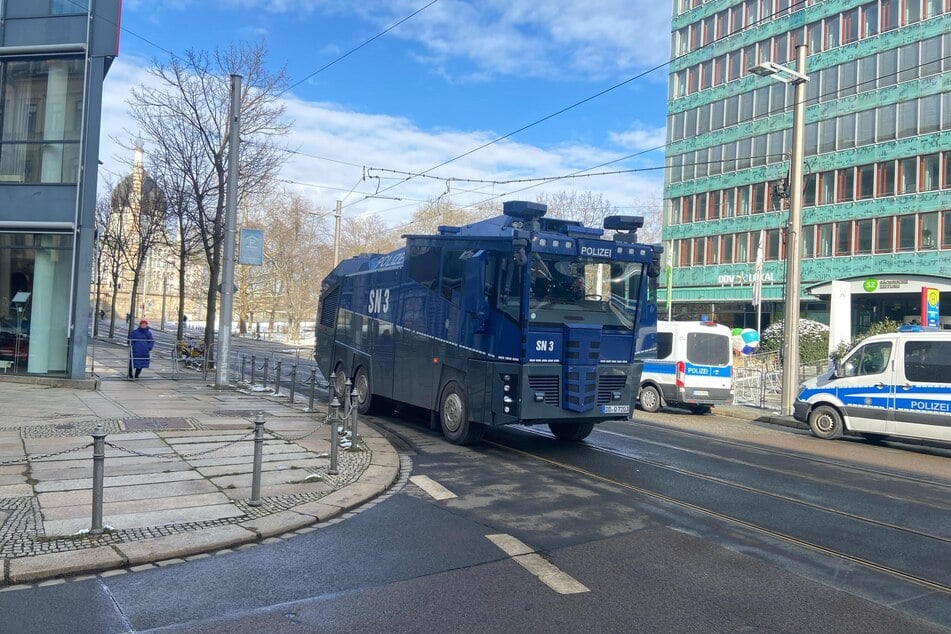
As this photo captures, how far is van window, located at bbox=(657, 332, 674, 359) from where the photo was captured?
57.7ft

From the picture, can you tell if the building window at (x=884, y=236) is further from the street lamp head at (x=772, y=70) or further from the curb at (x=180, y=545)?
the curb at (x=180, y=545)

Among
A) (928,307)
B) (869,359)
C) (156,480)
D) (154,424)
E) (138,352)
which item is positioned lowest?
(156,480)

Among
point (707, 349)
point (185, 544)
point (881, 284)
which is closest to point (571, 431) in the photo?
point (707, 349)

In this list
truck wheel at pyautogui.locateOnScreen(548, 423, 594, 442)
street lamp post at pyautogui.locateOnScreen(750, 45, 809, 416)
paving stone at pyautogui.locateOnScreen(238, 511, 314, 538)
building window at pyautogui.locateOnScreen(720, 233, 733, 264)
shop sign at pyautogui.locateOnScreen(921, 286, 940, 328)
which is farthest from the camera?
building window at pyautogui.locateOnScreen(720, 233, 733, 264)

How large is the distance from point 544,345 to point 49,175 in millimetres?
12653

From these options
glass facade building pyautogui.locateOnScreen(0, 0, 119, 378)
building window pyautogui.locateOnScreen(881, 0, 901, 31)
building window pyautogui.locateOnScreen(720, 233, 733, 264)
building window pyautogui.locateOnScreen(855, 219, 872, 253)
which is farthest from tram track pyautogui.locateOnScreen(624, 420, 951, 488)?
building window pyautogui.locateOnScreen(720, 233, 733, 264)

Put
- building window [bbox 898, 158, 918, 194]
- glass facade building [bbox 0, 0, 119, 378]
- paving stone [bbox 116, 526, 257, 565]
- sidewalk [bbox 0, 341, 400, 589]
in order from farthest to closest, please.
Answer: building window [bbox 898, 158, 918, 194] < glass facade building [bbox 0, 0, 119, 378] < sidewalk [bbox 0, 341, 400, 589] < paving stone [bbox 116, 526, 257, 565]

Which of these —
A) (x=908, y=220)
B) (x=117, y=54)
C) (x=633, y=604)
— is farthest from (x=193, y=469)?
(x=908, y=220)

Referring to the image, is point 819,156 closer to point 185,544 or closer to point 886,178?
point 886,178

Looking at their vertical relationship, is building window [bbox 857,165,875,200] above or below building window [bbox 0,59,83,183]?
above

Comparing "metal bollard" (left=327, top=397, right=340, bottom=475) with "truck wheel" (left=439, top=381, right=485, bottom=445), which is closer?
"metal bollard" (left=327, top=397, right=340, bottom=475)

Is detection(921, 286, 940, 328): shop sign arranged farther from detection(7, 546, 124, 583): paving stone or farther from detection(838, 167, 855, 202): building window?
detection(838, 167, 855, 202): building window

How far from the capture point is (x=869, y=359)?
13.5 meters

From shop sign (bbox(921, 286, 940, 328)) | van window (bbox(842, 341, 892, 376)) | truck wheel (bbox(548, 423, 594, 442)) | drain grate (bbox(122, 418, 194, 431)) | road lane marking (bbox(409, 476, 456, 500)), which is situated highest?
shop sign (bbox(921, 286, 940, 328))
